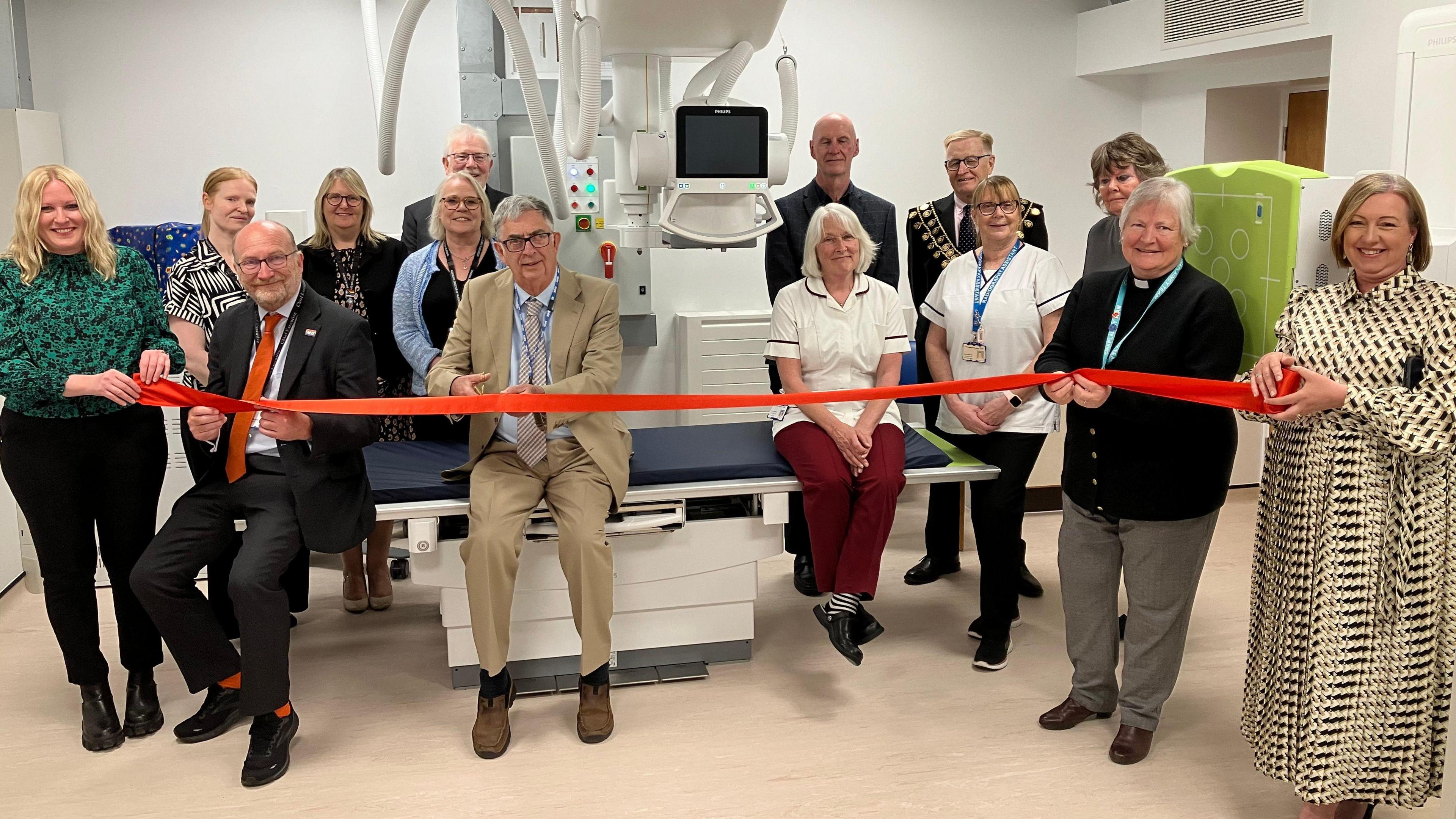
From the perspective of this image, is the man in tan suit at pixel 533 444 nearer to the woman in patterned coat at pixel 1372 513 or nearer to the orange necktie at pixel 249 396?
the orange necktie at pixel 249 396

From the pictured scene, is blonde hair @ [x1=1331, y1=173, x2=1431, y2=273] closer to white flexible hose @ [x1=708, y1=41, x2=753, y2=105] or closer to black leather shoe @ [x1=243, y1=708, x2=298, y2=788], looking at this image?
white flexible hose @ [x1=708, y1=41, x2=753, y2=105]

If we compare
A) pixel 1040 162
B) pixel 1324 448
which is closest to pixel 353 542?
pixel 1324 448

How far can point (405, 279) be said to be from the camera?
3.87 meters

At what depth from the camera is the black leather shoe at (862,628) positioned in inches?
134

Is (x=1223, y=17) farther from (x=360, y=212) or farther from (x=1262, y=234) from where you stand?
(x=360, y=212)

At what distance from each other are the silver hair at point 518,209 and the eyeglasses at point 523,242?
0.04 metres

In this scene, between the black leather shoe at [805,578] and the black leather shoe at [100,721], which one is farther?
the black leather shoe at [805,578]

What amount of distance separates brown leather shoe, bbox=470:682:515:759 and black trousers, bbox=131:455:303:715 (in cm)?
51

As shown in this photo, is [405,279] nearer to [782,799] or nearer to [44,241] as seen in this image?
[44,241]

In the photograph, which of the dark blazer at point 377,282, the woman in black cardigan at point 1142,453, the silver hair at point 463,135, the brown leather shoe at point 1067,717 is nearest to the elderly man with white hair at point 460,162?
the silver hair at point 463,135

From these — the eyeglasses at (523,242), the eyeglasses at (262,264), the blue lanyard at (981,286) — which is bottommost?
the blue lanyard at (981,286)

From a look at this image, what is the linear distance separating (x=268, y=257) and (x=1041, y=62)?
4921 mm

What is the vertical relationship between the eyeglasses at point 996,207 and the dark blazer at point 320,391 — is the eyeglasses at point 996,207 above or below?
above

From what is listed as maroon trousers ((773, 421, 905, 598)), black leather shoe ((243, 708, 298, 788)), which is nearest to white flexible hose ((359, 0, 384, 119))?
maroon trousers ((773, 421, 905, 598))
